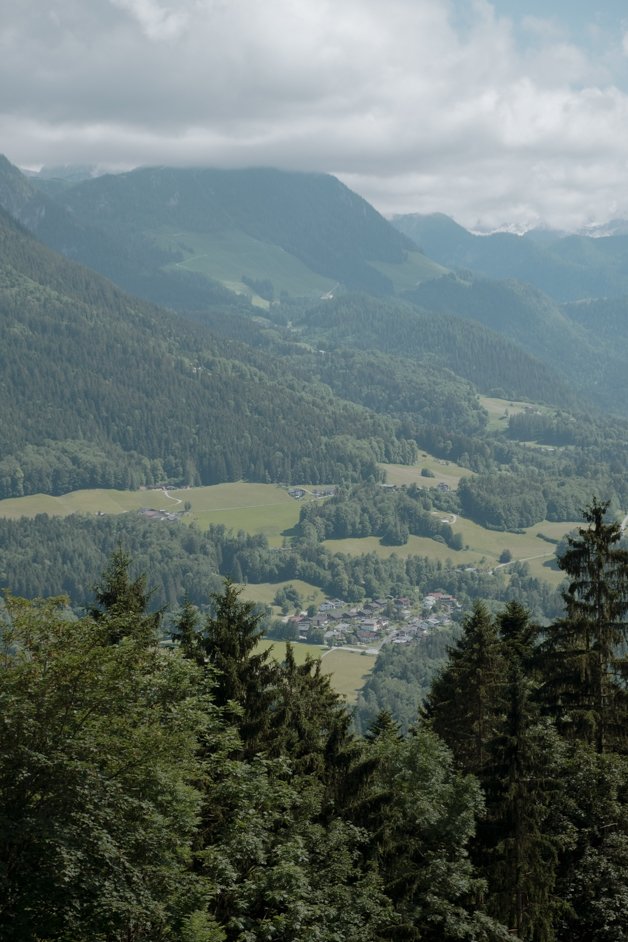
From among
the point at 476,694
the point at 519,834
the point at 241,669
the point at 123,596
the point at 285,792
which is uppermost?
the point at 123,596

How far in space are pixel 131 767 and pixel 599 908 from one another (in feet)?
56.8

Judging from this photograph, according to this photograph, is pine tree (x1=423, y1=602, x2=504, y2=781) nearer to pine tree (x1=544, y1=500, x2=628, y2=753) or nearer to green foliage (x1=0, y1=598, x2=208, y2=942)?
pine tree (x1=544, y1=500, x2=628, y2=753)

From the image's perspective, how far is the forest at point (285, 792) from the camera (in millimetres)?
24266

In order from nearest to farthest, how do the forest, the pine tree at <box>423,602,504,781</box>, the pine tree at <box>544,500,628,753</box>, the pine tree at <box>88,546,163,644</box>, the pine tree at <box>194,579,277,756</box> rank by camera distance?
the forest
the pine tree at <box>194,579,277,756</box>
the pine tree at <box>544,500,628,753</box>
the pine tree at <box>88,546,163,644</box>
the pine tree at <box>423,602,504,781</box>

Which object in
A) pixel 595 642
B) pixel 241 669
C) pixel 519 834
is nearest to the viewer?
pixel 519 834

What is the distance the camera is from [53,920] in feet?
76.7

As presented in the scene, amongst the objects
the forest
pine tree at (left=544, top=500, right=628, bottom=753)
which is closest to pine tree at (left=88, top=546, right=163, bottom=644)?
the forest

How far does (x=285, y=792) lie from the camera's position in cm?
3222

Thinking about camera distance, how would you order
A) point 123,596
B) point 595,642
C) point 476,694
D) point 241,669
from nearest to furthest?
point 241,669 < point 595,642 < point 123,596 < point 476,694

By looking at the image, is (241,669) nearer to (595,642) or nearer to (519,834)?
(519,834)

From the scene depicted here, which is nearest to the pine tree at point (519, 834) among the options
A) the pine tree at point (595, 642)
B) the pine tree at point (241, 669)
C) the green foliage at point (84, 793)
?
the pine tree at point (595, 642)

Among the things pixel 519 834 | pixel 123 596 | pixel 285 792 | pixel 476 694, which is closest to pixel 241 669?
pixel 123 596

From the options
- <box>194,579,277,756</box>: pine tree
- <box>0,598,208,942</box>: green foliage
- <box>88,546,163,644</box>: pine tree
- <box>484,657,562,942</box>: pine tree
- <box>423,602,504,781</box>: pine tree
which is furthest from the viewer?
<box>423,602,504,781</box>: pine tree

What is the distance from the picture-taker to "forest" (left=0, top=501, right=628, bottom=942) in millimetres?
24266
